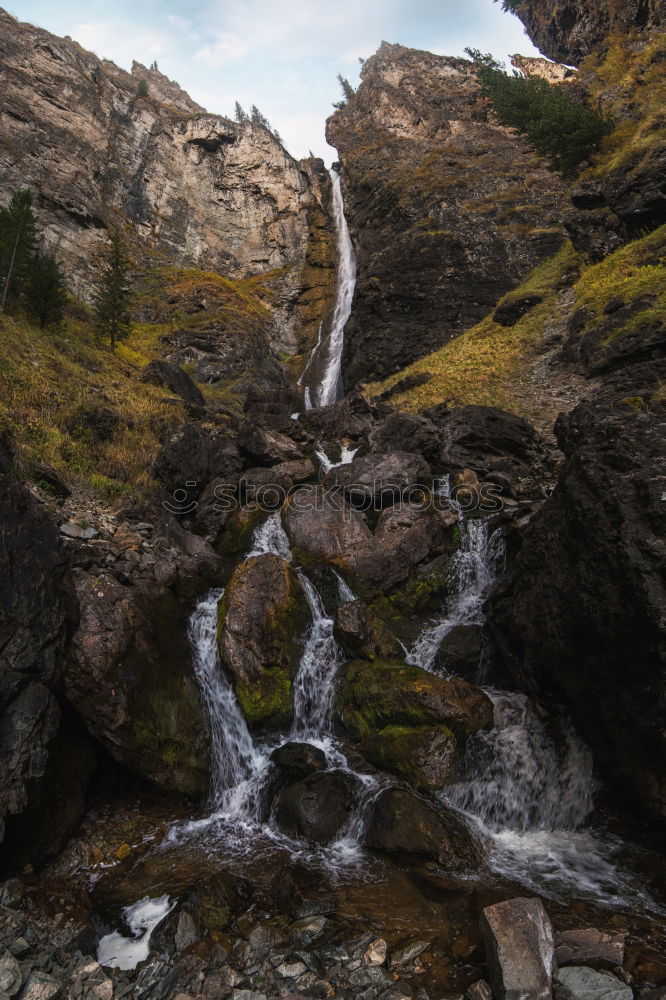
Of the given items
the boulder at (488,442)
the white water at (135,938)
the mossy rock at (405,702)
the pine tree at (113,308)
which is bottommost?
the white water at (135,938)

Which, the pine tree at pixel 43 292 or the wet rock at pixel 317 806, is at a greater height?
the pine tree at pixel 43 292

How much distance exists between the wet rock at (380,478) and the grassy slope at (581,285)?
8.51 meters

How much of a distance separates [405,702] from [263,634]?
11.2 ft

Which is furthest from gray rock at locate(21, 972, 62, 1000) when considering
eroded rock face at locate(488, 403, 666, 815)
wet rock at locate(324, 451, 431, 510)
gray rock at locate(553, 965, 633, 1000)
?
wet rock at locate(324, 451, 431, 510)

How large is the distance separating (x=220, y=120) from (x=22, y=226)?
48197mm

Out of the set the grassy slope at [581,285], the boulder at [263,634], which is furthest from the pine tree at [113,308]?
the boulder at [263,634]

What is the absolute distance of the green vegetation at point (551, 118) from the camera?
108 feet

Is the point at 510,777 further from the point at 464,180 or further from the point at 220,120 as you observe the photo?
the point at 220,120

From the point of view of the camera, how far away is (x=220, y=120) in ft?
194

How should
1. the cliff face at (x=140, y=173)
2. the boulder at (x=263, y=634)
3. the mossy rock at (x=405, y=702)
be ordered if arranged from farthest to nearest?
the cliff face at (x=140, y=173) < the boulder at (x=263, y=634) < the mossy rock at (x=405, y=702)

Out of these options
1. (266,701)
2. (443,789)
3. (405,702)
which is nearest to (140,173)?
(266,701)

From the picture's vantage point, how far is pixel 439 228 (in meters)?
38.0

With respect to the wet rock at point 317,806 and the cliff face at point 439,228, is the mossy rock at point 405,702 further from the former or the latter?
the cliff face at point 439,228

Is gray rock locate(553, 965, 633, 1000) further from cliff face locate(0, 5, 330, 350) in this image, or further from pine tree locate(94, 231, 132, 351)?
cliff face locate(0, 5, 330, 350)
